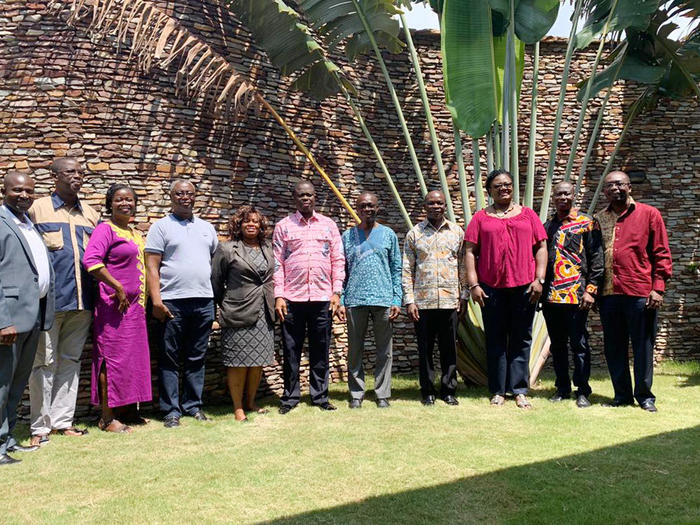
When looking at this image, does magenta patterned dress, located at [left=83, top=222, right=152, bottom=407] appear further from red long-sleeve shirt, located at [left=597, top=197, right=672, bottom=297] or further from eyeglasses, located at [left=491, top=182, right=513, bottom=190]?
red long-sleeve shirt, located at [left=597, top=197, right=672, bottom=297]

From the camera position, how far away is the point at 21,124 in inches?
184

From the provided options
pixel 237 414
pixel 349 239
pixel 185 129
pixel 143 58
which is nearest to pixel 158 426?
pixel 237 414

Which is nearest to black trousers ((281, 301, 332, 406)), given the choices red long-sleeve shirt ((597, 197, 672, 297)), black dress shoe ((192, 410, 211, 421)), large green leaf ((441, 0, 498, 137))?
black dress shoe ((192, 410, 211, 421))

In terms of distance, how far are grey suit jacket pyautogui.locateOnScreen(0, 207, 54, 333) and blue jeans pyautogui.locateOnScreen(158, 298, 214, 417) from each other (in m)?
1.02

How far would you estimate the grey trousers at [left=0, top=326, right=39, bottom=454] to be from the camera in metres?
3.25

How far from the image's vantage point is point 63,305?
386cm

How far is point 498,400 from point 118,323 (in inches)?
119

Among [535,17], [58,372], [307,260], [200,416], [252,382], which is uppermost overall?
[535,17]

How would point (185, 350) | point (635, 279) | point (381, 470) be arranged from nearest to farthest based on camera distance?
point (381, 470)
point (635, 279)
point (185, 350)

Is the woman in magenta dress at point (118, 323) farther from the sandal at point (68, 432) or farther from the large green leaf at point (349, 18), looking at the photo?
the large green leaf at point (349, 18)

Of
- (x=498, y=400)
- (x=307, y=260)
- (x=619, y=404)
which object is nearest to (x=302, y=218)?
(x=307, y=260)

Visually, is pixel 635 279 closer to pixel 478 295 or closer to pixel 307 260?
pixel 478 295

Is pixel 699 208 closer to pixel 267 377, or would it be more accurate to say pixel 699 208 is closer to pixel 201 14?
pixel 267 377

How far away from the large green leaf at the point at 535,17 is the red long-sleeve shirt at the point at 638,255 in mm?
1850
